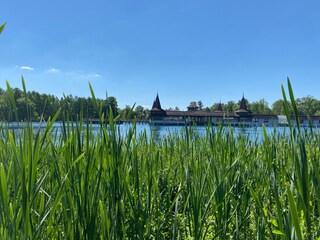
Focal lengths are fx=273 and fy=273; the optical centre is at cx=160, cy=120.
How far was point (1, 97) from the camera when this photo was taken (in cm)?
101

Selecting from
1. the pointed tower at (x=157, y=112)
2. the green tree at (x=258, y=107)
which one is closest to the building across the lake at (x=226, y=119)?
the pointed tower at (x=157, y=112)

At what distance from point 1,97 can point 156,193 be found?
0.76 metres

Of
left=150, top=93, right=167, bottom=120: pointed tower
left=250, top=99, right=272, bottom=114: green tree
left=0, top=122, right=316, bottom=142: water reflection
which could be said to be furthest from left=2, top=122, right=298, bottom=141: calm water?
left=250, top=99, right=272, bottom=114: green tree

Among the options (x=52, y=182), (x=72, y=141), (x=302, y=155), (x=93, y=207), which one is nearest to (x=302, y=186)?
(x=302, y=155)

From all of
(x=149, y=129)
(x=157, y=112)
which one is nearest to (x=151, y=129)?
(x=149, y=129)

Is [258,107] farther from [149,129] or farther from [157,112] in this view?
[149,129]

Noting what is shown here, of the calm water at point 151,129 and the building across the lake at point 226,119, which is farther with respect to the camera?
the building across the lake at point 226,119

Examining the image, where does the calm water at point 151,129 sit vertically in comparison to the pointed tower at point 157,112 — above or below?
below

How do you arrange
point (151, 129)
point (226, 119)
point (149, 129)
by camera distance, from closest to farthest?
point (226, 119) < point (151, 129) < point (149, 129)

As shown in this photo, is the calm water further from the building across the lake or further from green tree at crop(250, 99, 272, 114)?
green tree at crop(250, 99, 272, 114)

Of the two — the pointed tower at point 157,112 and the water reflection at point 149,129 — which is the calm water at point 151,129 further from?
the pointed tower at point 157,112

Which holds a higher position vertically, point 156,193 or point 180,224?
point 156,193

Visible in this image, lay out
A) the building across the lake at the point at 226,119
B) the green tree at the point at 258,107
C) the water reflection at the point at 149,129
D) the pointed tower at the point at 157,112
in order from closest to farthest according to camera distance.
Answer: the water reflection at the point at 149,129
the building across the lake at the point at 226,119
the pointed tower at the point at 157,112
the green tree at the point at 258,107

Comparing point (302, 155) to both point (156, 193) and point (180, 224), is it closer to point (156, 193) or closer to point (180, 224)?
point (156, 193)
